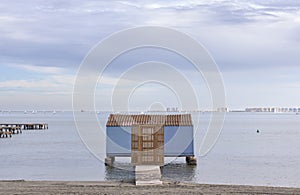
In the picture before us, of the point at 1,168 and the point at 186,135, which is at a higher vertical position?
the point at 186,135

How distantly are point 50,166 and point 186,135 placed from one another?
34.4 feet

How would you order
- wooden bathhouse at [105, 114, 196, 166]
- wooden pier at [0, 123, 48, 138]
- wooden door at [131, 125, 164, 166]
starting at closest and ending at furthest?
wooden door at [131, 125, 164, 166] → wooden bathhouse at [105, 114, 196, 166] → wooden pier at [0, 123, 48, 138]

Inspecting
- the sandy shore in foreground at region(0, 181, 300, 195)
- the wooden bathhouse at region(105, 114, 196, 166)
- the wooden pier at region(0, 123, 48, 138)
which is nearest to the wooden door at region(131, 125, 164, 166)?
the wooden bathhouse at region(105, 114, 196, 166)

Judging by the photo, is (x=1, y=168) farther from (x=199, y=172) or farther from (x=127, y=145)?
(x=199, y=172)

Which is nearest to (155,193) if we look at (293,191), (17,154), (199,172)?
(293,191)

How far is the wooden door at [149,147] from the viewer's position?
26.7 metres

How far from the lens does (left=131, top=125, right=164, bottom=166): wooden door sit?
87.7 feet

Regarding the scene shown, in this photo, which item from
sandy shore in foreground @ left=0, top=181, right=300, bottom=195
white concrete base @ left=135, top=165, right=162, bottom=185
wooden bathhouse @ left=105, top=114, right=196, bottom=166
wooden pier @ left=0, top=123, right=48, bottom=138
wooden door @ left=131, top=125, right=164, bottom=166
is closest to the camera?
sandy shore in foreground @ left=0, top=181, right=300, bottom=195

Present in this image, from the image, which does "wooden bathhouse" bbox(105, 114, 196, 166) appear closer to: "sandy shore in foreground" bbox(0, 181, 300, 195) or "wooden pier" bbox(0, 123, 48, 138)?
"sandy shore in foreground" bbox(0, 181, 300, 195)

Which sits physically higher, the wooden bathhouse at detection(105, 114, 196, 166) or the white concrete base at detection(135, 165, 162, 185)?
the wooden bathhouse at detection(105, 114, 196, 166)

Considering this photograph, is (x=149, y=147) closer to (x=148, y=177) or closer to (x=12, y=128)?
(x=148, y=177)

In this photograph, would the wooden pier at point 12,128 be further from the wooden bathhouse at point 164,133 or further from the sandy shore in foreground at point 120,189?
the sandy shore in foreground at point 120,189

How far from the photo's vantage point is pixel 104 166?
36438 millimetres

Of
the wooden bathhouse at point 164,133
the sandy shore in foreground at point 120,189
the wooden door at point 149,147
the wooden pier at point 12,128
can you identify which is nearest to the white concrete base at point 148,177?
the sandy shore in foreground at point 120,189
